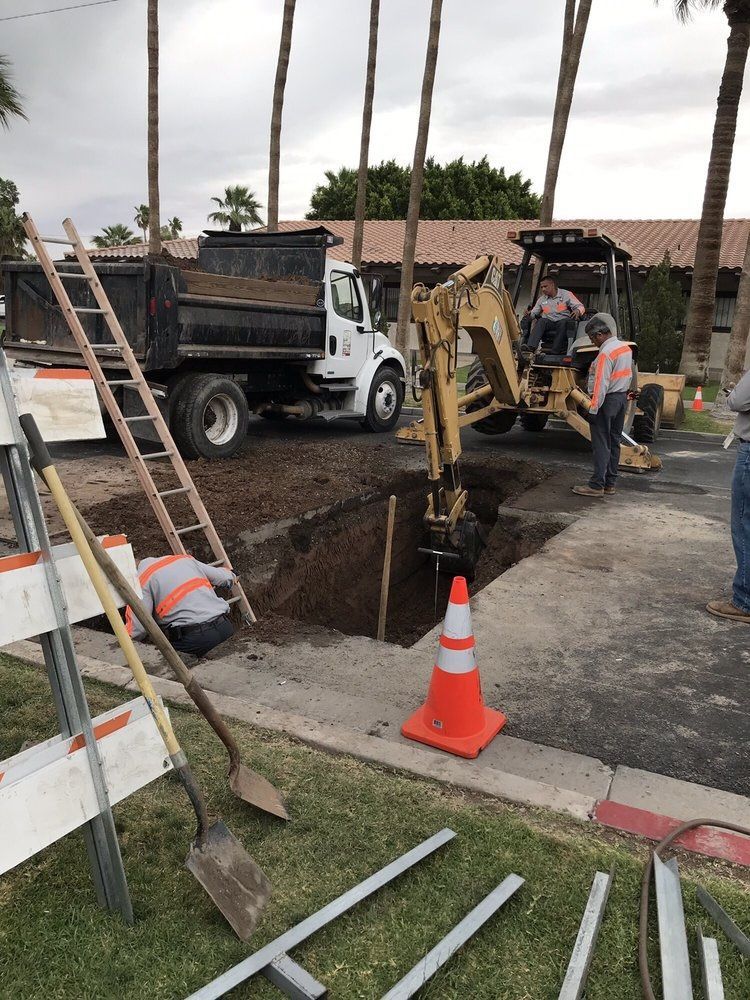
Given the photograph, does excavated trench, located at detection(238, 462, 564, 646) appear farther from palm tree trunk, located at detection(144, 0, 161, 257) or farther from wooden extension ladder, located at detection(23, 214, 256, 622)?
palm tree trunk, located at detection(144, 0, 161, 257)

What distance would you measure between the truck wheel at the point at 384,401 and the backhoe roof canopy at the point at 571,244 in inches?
128

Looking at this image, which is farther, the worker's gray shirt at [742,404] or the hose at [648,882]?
the worker's gray shirt at [742,404]

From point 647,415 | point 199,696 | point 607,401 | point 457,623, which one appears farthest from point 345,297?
point 199,696

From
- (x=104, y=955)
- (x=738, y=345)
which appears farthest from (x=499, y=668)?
(x=738, y=345)

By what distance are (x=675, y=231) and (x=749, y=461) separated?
25267 millimetres

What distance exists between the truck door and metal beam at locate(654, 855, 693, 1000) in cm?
989

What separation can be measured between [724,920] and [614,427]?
688 centimetres

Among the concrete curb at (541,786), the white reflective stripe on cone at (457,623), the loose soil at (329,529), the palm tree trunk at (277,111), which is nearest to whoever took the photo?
the concrete curb at (541,786)

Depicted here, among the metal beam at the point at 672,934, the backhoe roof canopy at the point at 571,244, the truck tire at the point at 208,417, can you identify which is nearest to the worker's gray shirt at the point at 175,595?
the metal beam at the point at 672,934

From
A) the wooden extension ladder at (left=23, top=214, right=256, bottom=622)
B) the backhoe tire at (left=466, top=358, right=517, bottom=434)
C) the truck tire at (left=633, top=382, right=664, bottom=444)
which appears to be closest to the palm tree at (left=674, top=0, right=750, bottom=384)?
the truck tire at (left=633, top=382, right=664, bottom=444)

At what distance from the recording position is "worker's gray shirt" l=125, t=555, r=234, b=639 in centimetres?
461

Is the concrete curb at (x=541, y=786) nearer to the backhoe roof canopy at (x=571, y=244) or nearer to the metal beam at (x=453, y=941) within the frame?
the metal beam at (x=453, y=941)

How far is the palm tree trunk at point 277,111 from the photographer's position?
2009cm

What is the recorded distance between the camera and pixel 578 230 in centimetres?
996
